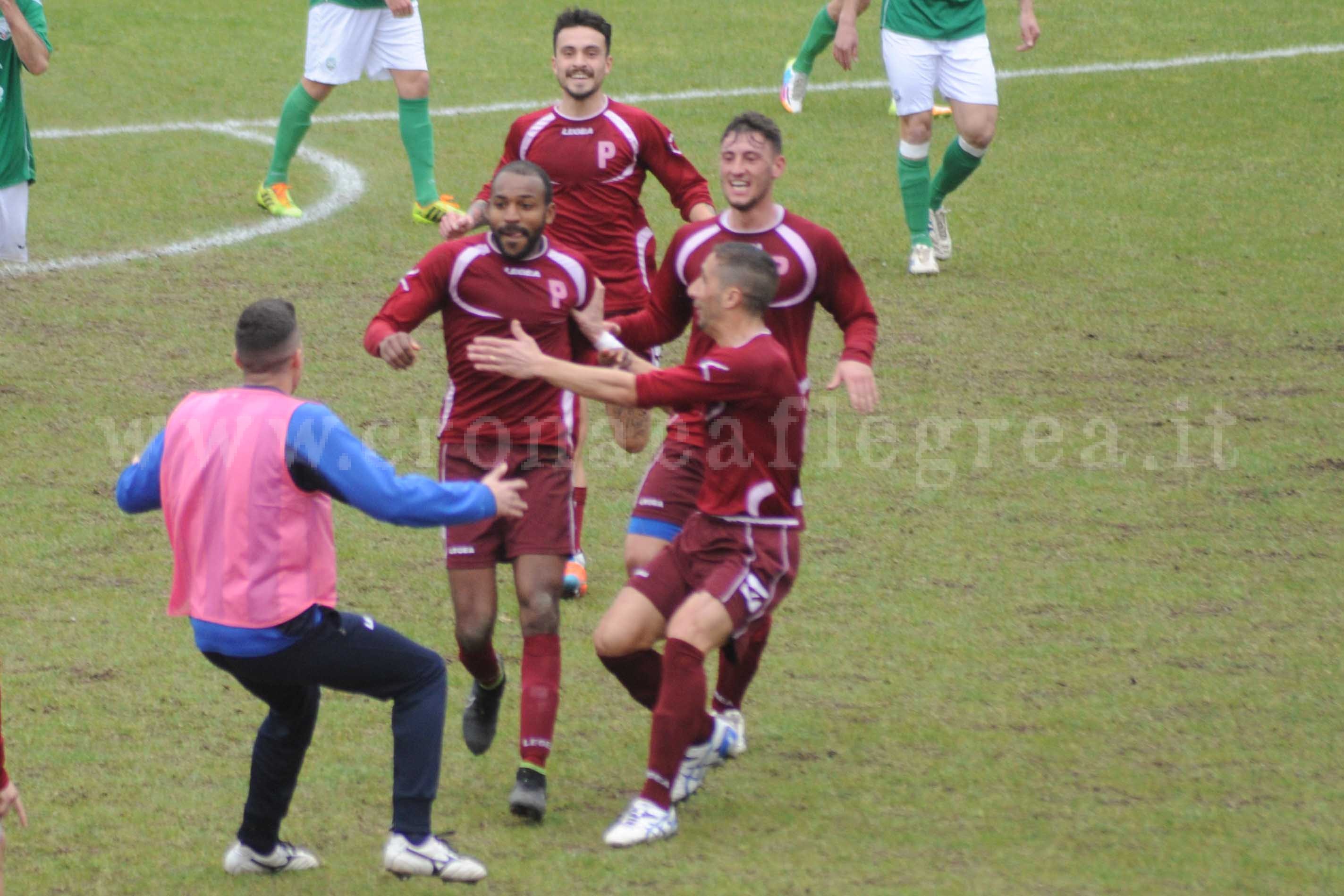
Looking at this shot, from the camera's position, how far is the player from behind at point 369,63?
1152 cm

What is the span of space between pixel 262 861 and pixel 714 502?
1714mm

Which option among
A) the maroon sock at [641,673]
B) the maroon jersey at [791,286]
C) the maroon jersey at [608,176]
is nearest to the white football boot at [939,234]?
the maroon jersey at [608,176]

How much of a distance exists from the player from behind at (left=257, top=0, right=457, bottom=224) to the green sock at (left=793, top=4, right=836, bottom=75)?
3853mm

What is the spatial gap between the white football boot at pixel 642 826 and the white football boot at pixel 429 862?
1.45 feet

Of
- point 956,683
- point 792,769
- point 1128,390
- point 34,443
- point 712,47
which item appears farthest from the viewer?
point 712,47

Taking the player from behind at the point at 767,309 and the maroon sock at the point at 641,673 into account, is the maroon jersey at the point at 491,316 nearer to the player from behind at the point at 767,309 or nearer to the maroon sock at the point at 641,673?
the player from behind at the point at 767,309

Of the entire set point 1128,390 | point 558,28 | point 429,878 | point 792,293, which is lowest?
point 429,878

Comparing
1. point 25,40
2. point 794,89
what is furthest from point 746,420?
point 794,89

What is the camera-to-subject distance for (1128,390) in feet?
30.5

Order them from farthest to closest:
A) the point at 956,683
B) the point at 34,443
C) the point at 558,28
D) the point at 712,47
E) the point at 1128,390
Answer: the point at 712,47 → the point at 1128,390 → the point at 34,443 → the point at 558,28 → the point at 956,683

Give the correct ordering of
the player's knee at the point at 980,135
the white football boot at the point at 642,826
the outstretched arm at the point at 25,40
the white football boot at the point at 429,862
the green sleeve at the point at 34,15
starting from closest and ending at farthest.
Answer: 1. the white football boot at the point at 429,862
2. the white football boot at the point at 642,826
3. the outstretched arm at the point at 25,40
4. the green sleeve at the point at 34,15
5. the player's knee at the point at 980,135

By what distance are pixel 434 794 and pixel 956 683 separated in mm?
2157

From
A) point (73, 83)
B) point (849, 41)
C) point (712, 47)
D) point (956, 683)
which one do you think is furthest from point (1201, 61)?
point (956, 683)

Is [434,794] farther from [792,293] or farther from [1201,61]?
[1201,61]
